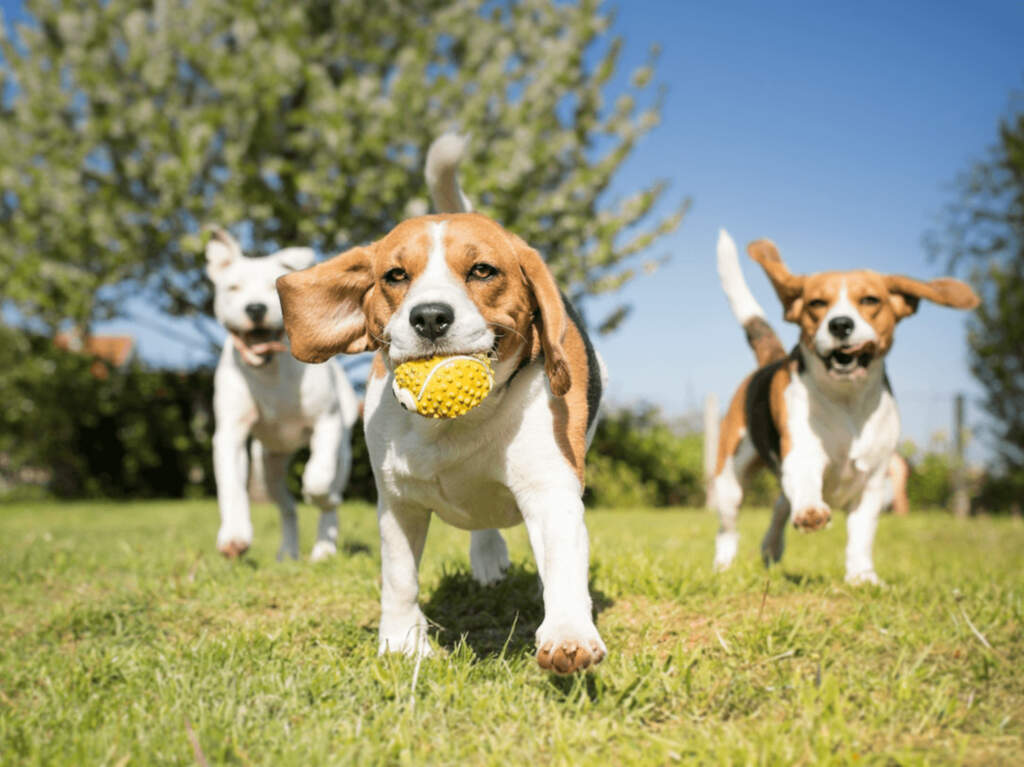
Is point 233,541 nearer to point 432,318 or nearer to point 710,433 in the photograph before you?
point 432,318

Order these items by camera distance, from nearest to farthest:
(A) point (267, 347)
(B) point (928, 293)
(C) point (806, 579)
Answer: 1. (C) point (806, 579)
2. (B) point (928, 293)
3. (A) point (267, 347)

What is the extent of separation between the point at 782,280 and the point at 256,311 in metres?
3.19

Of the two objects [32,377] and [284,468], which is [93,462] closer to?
[32,377]

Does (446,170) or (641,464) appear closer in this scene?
(446,170)

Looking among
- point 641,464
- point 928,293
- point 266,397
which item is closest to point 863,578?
point 928,293

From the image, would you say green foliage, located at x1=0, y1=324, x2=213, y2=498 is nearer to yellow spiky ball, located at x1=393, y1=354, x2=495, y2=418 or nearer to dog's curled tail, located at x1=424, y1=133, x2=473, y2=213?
dog's curled tail, located at x1=424, y1=133, x2=473, y2=213

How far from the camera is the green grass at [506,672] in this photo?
2.17 m

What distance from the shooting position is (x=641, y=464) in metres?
15.5

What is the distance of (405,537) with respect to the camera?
3057 millimetres

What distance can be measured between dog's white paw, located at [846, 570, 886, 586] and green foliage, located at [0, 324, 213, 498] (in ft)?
42.0

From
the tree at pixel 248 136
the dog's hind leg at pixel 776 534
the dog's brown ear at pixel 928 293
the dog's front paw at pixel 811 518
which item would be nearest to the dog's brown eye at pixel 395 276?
the dog's front paw at pixel 811 518

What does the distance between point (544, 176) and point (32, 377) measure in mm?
9416

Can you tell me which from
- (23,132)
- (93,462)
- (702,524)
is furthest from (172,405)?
(702,524)

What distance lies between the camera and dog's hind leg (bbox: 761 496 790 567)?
5.38 m
